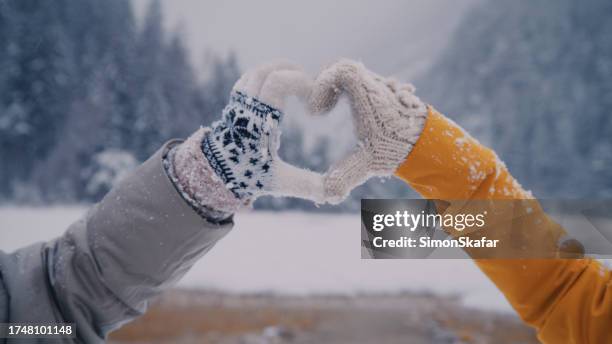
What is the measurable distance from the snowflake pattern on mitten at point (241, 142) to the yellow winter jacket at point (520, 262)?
0.20m

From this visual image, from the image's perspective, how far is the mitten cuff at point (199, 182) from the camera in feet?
1.47

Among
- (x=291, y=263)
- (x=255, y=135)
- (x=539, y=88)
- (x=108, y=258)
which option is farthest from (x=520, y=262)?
Answer: (x=539, y=88)

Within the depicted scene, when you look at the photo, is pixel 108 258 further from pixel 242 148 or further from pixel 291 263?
pixel 291 263

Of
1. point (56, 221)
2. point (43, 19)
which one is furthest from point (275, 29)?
point (56, 221)

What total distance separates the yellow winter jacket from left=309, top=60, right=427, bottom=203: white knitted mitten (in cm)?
2

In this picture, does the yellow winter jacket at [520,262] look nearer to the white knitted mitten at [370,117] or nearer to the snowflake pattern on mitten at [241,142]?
the white knitted mitten at [370,117]

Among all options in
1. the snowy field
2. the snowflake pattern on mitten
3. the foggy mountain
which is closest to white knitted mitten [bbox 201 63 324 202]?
the snowflake pattern on mitten

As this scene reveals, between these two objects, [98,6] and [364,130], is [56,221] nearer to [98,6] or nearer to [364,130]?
[98,6]

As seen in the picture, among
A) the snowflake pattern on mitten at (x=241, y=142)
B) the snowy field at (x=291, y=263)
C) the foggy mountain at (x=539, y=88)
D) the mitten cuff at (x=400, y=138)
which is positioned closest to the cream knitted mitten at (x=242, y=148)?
the snowflake pattern on mitten at (x=241, y=142)

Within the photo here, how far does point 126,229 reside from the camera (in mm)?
444

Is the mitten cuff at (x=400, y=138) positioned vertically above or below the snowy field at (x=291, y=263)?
above

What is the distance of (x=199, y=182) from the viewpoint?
446mm

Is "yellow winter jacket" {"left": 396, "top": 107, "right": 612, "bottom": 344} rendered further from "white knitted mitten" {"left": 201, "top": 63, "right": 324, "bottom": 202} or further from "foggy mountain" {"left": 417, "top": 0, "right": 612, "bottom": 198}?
"foggy mountain" {"left": 417, "top": 0, "right": 612, "bottom": 198}

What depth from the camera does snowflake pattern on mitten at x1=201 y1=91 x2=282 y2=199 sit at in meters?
0.44
